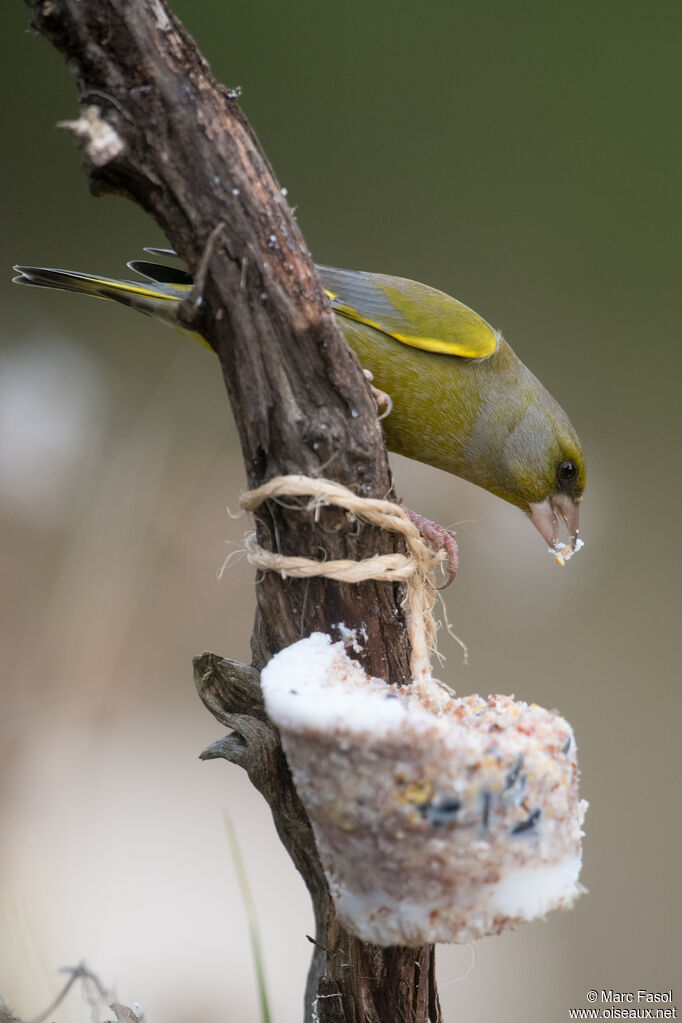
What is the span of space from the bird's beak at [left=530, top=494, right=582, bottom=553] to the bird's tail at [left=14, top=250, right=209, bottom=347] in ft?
2.13

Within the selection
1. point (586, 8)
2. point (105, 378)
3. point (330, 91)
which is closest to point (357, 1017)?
point (105, 378)

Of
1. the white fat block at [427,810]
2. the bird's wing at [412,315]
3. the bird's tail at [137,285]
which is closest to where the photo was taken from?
the white fat block at [427,810]

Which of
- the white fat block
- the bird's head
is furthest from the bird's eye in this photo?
the white fat block

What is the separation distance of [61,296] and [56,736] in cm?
112

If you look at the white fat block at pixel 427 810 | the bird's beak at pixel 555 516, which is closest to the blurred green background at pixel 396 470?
the bird's beak at pixel 555 516

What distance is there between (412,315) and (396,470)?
92 centimetres

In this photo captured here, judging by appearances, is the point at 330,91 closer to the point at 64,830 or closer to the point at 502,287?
the point at 502,287

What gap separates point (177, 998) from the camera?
192 cm

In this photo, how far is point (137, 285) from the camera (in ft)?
4.36

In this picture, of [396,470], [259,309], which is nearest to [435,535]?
[259,309]

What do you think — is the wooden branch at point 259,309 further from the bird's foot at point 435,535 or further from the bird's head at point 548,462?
the bird's head at point 548,462

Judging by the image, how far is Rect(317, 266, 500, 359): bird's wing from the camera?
1391mm

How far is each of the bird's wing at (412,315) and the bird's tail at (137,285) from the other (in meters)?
0.26

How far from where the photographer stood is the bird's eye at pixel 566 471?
4.65ft
